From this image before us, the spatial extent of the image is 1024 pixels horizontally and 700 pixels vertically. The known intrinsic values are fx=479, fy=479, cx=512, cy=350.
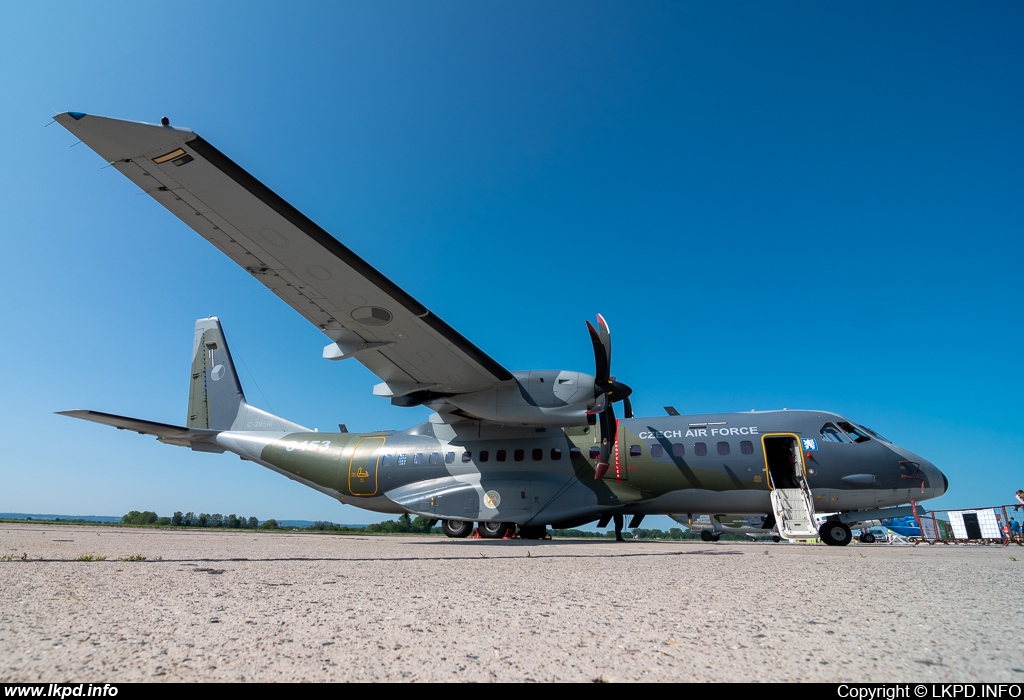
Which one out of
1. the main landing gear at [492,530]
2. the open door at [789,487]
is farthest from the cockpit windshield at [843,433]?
the main landing gear at [492,530]

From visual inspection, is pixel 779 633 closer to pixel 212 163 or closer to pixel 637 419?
pixel 212 163

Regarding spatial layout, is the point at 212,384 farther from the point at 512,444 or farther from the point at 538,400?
the point at 538,400

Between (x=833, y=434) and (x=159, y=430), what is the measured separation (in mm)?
17839

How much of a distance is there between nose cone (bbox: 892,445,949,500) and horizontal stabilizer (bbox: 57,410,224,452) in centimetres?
1880

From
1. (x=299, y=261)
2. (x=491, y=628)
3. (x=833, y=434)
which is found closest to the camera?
(x=491, y=628)

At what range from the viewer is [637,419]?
1309 centimetres

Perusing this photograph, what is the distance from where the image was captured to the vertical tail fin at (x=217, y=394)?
1596 centimetres

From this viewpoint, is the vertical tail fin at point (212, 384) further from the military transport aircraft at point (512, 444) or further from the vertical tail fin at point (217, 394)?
the military transport aircraft at point (512, 444)

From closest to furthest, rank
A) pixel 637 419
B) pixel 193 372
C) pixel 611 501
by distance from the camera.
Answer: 1. pixel 611 501
2. pixel 637 419
3. pixel 193 372

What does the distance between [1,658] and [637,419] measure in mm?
12530

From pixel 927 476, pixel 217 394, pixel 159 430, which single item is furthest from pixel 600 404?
pixel 217 394

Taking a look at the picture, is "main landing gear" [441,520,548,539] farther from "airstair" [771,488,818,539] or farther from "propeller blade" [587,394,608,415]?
"airstair" [771,488,818,539]

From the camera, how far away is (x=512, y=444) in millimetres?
12695
